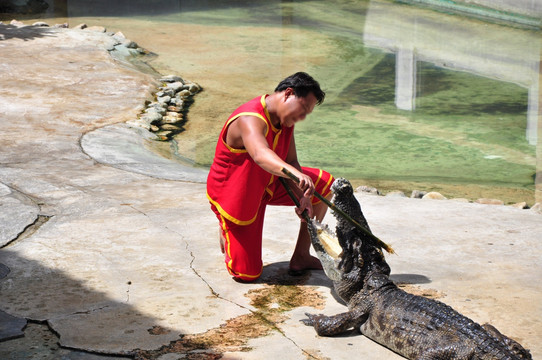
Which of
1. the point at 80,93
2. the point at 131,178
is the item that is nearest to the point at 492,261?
the point at 131,178

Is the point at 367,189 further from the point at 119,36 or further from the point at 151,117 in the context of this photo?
the point at 119,36

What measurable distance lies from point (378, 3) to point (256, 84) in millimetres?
6970

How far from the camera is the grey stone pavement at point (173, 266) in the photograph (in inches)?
127

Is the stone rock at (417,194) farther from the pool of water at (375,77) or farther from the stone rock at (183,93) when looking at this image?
the stone rock at (183,93)

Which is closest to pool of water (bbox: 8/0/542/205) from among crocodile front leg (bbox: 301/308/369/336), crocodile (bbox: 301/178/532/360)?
crocodile (bbox: 301/178/532/360)

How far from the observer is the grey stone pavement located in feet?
10.6

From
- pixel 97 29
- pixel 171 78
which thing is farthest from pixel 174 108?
pixel 97 29

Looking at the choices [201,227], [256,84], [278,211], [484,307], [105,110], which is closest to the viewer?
[484,307]

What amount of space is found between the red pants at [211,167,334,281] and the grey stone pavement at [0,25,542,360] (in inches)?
3.6

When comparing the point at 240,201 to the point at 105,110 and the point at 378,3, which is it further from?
the point at 378,3

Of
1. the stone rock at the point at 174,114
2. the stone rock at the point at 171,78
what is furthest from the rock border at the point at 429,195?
the stone rock at the point at 171,78

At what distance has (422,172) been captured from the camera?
23.5ft

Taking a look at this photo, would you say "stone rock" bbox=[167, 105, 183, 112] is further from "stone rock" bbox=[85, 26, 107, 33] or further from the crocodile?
the crocodile

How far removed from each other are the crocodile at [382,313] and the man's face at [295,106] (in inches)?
16.3
